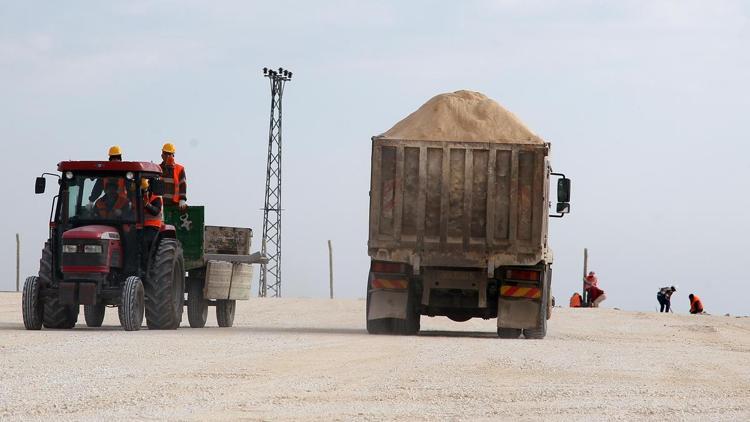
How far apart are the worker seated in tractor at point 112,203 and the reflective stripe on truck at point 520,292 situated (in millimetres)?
5804

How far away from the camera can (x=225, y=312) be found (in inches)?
927

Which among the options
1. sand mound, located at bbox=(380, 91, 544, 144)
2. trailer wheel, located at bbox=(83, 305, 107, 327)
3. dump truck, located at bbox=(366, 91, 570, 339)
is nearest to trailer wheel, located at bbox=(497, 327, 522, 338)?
dump truck, located at bbox=(366, 91, 570, 339)

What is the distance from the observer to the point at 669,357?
1666 centimetres

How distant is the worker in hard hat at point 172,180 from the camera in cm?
2077

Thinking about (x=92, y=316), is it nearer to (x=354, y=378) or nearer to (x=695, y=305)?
(x=354, y=378)

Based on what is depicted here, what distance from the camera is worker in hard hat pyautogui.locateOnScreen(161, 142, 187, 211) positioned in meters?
20.8

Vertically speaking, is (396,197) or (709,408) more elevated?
(396,197)

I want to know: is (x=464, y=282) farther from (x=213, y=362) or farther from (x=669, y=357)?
(x=213, y=362)

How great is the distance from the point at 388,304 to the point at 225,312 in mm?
3677

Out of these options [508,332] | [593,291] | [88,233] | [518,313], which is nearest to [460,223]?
[518,313]

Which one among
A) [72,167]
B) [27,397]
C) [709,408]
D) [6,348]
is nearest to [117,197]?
[72,167]

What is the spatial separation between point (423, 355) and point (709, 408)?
5.15 m

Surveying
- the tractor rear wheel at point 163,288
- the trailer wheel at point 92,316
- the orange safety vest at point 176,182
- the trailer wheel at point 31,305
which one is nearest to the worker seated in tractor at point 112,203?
the tractor rear wheel at point 163,288

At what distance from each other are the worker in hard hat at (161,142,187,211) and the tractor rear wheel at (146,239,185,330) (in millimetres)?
885
